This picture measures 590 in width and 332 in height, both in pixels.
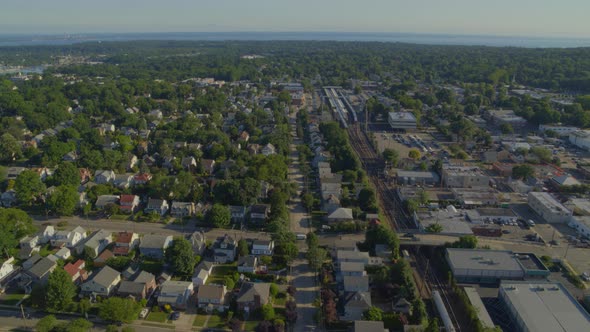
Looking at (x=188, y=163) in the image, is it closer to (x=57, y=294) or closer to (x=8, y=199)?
(x=8, y=199)

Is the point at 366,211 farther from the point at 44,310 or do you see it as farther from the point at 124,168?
the point at 124,168

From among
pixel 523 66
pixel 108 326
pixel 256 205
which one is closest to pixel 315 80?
pixel 523 66

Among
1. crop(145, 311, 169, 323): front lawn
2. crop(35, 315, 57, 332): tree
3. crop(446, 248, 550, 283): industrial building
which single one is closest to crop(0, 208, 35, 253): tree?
crop(35, 315, 57, 332): tree

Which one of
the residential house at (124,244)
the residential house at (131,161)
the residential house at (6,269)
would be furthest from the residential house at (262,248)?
the residential house at (131,161)

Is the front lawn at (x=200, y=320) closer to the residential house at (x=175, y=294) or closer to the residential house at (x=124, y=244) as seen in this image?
the residential house at (x=175, y=294)

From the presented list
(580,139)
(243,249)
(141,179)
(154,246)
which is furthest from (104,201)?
(580,139)

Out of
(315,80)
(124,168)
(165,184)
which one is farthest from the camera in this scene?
(315,80)
